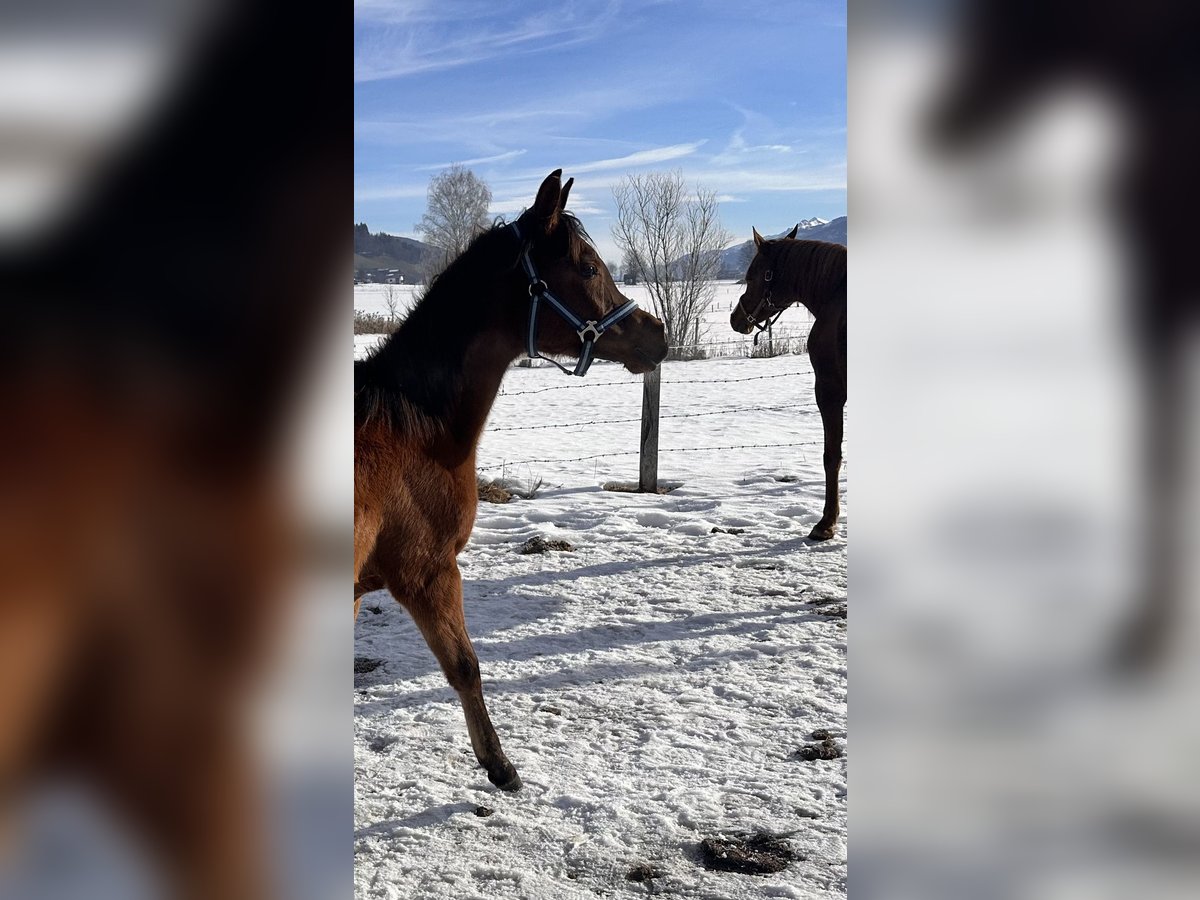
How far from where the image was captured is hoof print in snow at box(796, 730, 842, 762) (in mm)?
2357

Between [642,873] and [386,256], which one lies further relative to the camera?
[386,256]

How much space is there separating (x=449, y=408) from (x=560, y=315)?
0.47 meters

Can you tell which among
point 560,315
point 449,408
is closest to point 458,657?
point 449,408

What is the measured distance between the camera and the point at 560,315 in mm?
2406

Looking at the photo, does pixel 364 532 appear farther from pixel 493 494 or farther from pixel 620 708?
pixel 493 494

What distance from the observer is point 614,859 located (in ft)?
6.24

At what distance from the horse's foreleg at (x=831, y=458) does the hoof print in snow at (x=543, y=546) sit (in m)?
1.30

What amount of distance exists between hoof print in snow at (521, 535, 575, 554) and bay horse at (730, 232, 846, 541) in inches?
51.0
